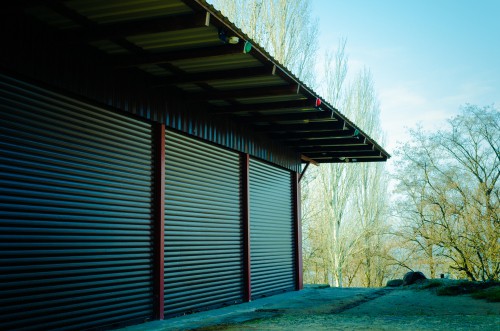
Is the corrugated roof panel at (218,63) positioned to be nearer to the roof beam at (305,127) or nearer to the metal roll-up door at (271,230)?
the roof beam at (305,127)

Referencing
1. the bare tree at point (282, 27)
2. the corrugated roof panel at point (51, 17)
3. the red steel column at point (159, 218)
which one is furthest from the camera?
the bare tree at point (282, 27)

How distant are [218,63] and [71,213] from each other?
284 centimetres

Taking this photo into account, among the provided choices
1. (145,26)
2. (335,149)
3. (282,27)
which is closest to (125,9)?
(145,26)

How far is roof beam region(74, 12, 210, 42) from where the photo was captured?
18.3 feet

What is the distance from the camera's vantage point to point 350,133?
11.4 meters

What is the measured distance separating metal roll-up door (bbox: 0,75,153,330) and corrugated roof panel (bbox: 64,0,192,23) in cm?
115

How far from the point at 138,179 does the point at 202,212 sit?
1.97 metres

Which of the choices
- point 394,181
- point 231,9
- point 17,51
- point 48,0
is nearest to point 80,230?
point 17,51

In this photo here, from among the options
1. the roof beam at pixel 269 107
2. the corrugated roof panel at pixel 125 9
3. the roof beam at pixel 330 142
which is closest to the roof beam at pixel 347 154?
the roof beam at pixel 330 142

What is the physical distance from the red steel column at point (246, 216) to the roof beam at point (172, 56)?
450cm

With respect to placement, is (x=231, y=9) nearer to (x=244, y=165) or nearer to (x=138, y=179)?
(x=244, y=165)

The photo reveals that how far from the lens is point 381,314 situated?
844 cm

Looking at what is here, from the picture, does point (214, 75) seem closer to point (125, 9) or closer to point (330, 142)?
Result: point (125, 9)

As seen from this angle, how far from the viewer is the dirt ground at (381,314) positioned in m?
6.93
